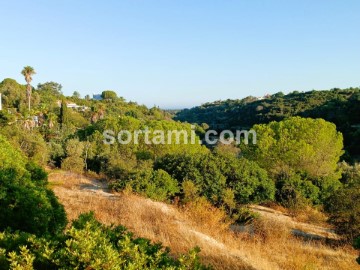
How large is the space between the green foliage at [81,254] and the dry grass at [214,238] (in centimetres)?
238

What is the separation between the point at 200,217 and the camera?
9.27m

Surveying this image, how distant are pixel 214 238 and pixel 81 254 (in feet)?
17.1

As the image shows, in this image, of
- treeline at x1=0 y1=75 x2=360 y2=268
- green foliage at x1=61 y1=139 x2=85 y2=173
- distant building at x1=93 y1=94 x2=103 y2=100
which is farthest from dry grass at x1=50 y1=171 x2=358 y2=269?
distant building at x1=93 y1=94 x2=103 y2=100

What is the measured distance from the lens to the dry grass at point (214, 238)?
18.9 feet

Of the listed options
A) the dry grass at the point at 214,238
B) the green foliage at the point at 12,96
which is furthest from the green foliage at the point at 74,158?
the green foliage at the point at 12,96

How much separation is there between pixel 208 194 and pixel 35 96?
57.2 metres

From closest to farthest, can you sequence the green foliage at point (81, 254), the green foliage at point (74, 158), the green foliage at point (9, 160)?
the green foliage at point (81, 254) < the green foliage at point (9, 160) < the green foliage at point (74, 158)

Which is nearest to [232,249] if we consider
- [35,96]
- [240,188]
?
[240,188]

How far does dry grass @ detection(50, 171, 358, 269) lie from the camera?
5762 mm

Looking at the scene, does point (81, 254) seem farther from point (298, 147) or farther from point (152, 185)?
point (298, 147)

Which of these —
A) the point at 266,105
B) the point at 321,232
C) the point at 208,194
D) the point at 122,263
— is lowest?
→ the point at 321,232

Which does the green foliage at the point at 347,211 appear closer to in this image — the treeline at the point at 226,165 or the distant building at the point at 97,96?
the treeline at the point at 226,165

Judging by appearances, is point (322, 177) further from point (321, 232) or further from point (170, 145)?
point (170, 145)

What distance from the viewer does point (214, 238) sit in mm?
7457
